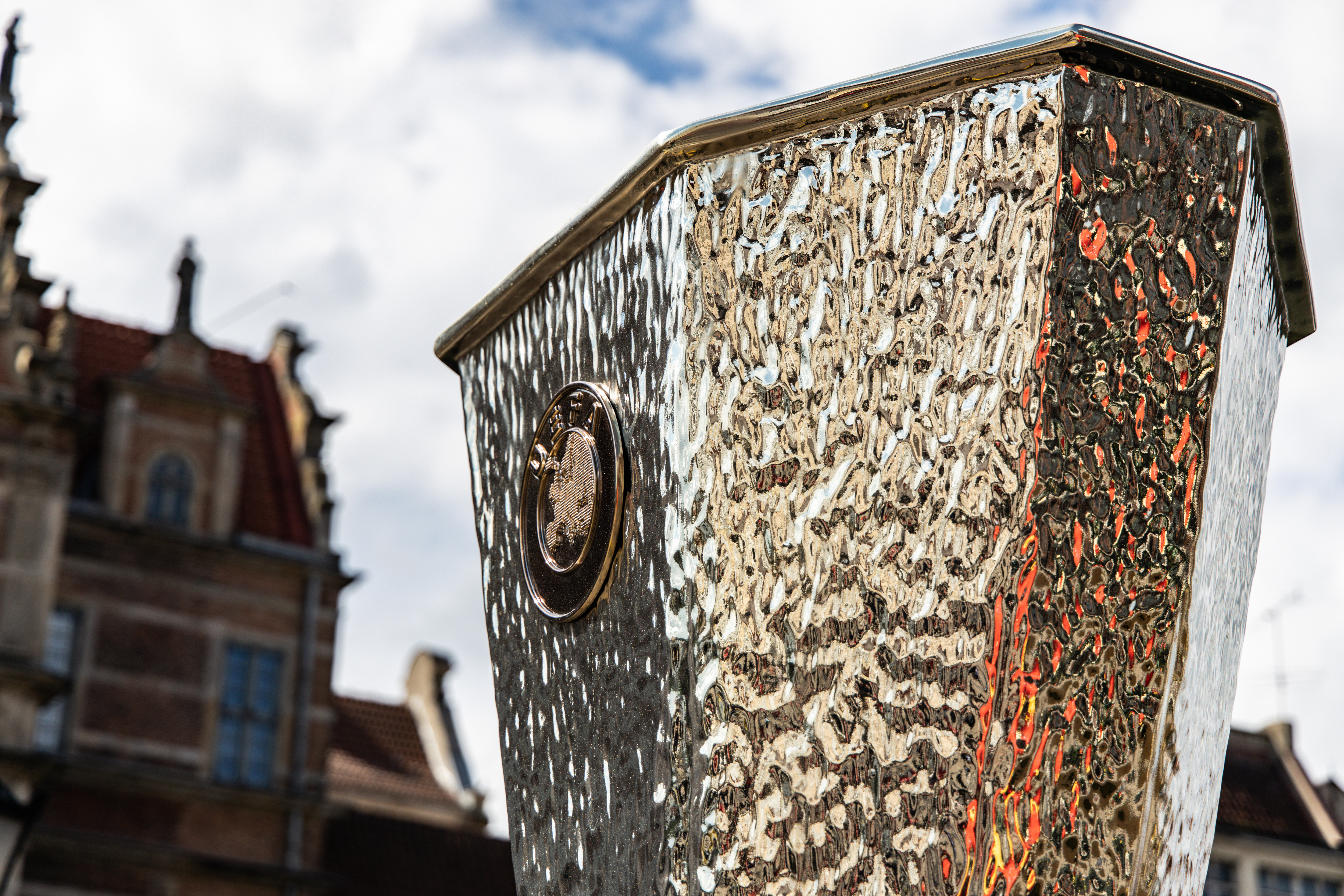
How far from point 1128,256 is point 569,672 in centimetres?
68

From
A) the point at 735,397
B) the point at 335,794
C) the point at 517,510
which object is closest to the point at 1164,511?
the point at 735,397

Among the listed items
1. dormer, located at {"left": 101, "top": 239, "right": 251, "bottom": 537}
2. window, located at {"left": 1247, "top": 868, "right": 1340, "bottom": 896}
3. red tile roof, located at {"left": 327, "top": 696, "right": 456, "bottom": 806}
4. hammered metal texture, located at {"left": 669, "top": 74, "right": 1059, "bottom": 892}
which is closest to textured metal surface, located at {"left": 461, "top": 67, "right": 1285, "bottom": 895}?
hammered metal texture, located at {"left": 669, "top": 74, "right": 1059, "bottom": 892}

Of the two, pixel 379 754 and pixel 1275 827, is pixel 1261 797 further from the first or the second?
pixel 379 754

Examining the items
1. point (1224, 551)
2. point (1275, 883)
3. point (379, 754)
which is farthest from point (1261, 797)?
point (1224, 551)

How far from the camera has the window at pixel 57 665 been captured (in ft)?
41.3

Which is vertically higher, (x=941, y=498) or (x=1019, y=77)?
(x=1019, y=77)

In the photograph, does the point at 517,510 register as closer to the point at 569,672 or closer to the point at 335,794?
the point at 569,672

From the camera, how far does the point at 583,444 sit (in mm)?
1605

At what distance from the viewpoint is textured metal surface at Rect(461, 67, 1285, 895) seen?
1.29 metres

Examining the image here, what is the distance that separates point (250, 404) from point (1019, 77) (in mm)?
13806

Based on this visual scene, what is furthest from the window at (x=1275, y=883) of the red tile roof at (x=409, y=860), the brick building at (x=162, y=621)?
the brick building at (x=162, y=621)

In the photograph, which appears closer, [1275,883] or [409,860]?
[409,860]

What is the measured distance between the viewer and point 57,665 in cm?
1278

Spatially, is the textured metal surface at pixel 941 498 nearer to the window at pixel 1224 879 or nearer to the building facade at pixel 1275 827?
the building facade at pixel 1275 827
